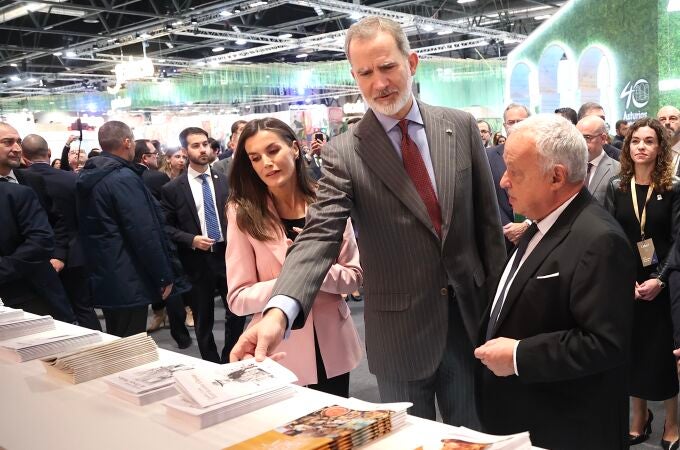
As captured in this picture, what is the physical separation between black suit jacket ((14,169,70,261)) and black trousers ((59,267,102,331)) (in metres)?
0.24

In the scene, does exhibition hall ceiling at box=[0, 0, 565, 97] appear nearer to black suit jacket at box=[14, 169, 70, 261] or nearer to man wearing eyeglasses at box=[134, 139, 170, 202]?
man wearing eyeglasses at box=[134, 139, 170, 202]

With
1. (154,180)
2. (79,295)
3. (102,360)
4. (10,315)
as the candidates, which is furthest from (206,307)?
(102,360)

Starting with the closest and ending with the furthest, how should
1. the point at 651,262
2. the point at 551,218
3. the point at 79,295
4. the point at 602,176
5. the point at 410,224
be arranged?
the point at 551,218 < the point at 410,224 < the point at 651,262 < the point at 602,176 < the point at 79,295

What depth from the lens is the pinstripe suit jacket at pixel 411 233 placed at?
5.77ft

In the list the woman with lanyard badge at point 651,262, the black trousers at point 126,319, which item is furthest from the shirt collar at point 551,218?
the black trousers at point 126,319

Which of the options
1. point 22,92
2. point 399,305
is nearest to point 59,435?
A: point 399,305

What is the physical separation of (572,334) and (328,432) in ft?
1.89

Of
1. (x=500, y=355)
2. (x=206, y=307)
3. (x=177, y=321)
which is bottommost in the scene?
(x=177, y=321)

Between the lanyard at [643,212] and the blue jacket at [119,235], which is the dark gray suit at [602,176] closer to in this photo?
the lanyard at [643,212]

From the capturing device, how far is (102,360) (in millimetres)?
1835

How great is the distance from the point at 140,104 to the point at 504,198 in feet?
46.1

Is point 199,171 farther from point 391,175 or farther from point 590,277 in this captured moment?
point 590,277

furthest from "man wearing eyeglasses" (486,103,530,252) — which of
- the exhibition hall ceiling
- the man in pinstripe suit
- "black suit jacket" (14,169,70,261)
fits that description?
the exhibition hall ceiling

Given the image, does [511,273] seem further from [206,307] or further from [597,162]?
[206,307]
